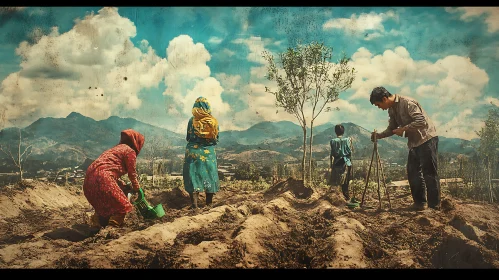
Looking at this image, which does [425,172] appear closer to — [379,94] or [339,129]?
[379,94]

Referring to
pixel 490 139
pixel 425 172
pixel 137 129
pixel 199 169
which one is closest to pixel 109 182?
pixel 137 129

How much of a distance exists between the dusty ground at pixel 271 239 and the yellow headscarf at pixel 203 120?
3.80ft

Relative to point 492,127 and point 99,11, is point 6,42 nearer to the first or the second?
point 99,11

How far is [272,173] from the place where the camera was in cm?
759

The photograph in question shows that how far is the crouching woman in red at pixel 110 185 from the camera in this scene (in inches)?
201

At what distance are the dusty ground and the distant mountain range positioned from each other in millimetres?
913

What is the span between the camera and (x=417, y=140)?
544 cm

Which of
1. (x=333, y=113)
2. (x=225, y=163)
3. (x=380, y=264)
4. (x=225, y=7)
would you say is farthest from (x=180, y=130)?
(x=380, y=264)

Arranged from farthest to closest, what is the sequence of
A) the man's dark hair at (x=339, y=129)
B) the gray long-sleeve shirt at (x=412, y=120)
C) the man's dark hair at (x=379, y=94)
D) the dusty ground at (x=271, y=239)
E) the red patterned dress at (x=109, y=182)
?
the man's dark hair at (x=339, y=129) < the man's dark hair at (x=379, y=94) < the gray long-sleeve shirt at (x=412, y=120) < the red patterned dress at (x=109, y=182) < the dusty ground at (x=271, y=239)

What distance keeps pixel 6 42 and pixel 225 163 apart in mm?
3750

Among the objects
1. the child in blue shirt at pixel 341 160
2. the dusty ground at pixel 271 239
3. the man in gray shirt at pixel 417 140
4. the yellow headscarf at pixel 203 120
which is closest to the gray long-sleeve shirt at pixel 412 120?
the man in gray shirt at pixel 417 140

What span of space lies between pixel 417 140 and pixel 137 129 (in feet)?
12.9

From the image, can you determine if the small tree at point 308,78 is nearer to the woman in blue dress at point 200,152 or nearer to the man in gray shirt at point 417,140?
the man in gray shirt at point 417,140

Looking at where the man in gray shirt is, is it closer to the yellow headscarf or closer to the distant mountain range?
the distant mountain range
